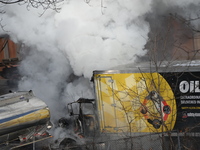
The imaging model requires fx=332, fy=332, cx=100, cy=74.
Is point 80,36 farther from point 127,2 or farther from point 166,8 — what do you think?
point 166,8

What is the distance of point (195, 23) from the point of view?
1463 cm

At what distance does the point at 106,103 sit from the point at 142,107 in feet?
3.55

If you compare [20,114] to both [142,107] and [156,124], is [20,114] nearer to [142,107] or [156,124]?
[142,107]

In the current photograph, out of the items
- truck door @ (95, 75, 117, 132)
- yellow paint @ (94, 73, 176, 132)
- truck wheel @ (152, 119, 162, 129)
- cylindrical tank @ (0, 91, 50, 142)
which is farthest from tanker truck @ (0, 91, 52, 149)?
truck wheel @ (152, 119, 162, 129)

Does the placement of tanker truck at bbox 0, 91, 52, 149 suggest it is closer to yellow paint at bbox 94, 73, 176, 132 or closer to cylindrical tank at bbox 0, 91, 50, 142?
cylindrical tank at bbox 0, 91, 50, 142

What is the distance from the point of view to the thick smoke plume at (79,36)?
11.7m

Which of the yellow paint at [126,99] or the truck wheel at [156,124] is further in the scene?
the truck wheel at [156,124]

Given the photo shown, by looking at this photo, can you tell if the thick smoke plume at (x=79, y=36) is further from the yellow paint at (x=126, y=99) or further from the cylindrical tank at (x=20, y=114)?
the cylindrical tank at (x=20, y=114)

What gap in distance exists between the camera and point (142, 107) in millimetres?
9211

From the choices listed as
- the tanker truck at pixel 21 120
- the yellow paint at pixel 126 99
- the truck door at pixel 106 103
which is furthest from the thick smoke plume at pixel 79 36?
the tanker truck at pixel 21 120

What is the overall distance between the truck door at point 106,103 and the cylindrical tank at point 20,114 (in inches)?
62.6

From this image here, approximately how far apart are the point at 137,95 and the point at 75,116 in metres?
2.62

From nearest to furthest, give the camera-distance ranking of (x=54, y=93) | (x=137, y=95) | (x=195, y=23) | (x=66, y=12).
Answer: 1. (x=137, y=95)
2. (x=66, y=12)
3. (x=54, y=93)
4. (x=195, y=23)

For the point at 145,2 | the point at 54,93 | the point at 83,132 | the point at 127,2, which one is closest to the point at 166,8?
the point at 145,2
